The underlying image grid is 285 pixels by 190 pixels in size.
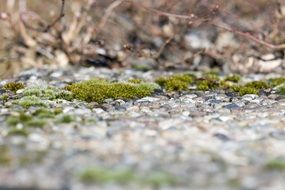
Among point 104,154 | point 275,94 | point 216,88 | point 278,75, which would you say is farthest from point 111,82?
point 104,154

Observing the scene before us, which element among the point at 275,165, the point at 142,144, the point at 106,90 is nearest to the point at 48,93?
the point at 106,90

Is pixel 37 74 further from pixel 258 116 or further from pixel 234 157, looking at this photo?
pixel 234 157

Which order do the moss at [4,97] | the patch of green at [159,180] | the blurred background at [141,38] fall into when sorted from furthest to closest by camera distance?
the blurred background at [141,38], the moss at [4,97], the patch of green at [159,180]

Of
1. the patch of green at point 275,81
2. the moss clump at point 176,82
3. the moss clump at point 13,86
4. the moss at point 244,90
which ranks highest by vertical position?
the moss clump at point 13,86

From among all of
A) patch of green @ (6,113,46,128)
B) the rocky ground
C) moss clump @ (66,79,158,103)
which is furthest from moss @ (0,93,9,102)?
patch of green @ (6,113,46,128)

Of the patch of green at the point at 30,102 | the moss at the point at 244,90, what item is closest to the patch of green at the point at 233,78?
the moss at the point at 244,90

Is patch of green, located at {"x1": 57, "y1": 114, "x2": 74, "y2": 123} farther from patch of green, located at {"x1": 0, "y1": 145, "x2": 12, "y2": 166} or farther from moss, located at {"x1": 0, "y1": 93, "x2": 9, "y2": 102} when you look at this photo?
moss, located at {"x1": 0, "y1": 93, "x2": 9, "y2": 102}

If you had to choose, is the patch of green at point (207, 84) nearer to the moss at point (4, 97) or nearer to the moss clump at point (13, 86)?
the moss clump at point (13, 86)

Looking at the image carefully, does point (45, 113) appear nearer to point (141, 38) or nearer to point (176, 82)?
point (176, 82)
